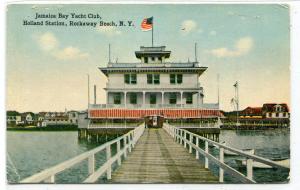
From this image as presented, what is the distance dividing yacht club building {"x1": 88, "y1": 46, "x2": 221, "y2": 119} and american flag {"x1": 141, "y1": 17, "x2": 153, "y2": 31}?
5.10 m

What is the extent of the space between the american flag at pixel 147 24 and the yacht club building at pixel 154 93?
510 centimetres

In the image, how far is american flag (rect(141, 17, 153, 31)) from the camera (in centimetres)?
819

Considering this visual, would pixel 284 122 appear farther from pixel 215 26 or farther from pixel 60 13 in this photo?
pixel 60 13

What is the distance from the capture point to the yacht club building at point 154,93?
14008mm

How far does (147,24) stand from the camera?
8297 millimetres

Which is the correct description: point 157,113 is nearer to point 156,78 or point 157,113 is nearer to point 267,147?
point 156,78

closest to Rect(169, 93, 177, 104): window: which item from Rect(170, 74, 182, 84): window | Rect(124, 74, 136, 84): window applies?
Rect(170, 74, 182, 84): window

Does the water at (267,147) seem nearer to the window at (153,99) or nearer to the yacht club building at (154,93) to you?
the yacht club building at (154,93)

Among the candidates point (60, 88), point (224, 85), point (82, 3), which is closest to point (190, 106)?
point (224, 85)

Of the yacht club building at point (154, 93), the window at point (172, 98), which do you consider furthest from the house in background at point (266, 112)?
the window at point (172, 98)

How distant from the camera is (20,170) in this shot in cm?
815

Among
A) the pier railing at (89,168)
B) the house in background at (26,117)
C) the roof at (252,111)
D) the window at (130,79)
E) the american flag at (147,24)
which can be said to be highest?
the american flag at (147,24)

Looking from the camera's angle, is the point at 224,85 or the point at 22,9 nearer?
the point at 22,9
